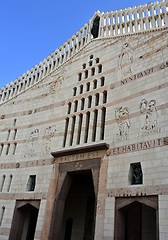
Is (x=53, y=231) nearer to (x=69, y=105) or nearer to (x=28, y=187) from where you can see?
(x=28, y=187)

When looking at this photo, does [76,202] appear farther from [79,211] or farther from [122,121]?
[122,121]

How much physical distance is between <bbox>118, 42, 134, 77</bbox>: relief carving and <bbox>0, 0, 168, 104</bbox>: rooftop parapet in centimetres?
95

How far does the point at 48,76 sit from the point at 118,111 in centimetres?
722

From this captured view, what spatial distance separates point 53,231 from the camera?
12406 mm

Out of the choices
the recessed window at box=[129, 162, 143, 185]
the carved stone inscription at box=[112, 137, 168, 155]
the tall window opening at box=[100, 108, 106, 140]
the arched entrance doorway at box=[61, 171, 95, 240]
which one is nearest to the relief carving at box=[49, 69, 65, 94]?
the tall window opening at box=[100, 108, 106, 140]

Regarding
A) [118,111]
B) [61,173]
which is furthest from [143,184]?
[61,173]

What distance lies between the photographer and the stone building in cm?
1082

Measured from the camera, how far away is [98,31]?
16.8m

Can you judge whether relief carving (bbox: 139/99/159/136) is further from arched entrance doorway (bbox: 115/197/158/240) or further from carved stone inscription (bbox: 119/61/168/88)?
arched entrance doorway (bbox: 115/197/158/240)

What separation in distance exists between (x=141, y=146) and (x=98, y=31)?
29.6 feet

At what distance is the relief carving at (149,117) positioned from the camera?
1097cm

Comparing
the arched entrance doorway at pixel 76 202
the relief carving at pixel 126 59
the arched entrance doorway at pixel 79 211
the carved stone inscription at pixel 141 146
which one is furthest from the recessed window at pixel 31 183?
the relief carving at pixel 126 59

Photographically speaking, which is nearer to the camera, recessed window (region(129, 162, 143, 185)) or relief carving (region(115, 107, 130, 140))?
recessed window (region(129, 162, 143, 185))

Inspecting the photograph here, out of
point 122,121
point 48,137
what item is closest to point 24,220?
point 48,137
